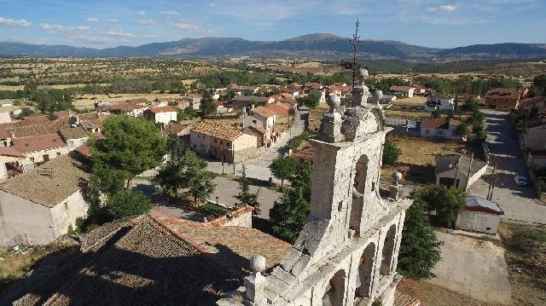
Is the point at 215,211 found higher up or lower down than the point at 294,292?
lower down

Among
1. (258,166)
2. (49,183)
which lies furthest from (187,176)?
(258,166)

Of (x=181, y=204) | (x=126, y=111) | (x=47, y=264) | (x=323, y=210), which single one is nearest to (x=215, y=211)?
(x=181, y=204)

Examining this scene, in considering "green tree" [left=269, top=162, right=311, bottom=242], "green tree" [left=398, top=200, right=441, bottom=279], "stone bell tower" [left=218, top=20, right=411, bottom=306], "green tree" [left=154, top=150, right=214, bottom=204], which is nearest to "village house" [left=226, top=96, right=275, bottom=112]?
"green tree" [left=154, top=150, right=214, bottom=204]

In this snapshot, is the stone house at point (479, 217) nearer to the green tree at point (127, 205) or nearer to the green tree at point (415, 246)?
the green tree at point (415, 246)

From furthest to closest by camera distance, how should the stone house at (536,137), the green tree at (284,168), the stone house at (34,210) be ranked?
the stone house at (536,137), the green tree at (284,168), the stone house at (34,210)

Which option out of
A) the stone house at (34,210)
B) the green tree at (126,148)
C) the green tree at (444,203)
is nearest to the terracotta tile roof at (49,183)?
the stone house at (34,210)

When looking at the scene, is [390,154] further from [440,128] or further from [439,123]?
[439,123]

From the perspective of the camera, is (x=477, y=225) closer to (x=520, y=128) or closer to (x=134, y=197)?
(x=134, y=197)
